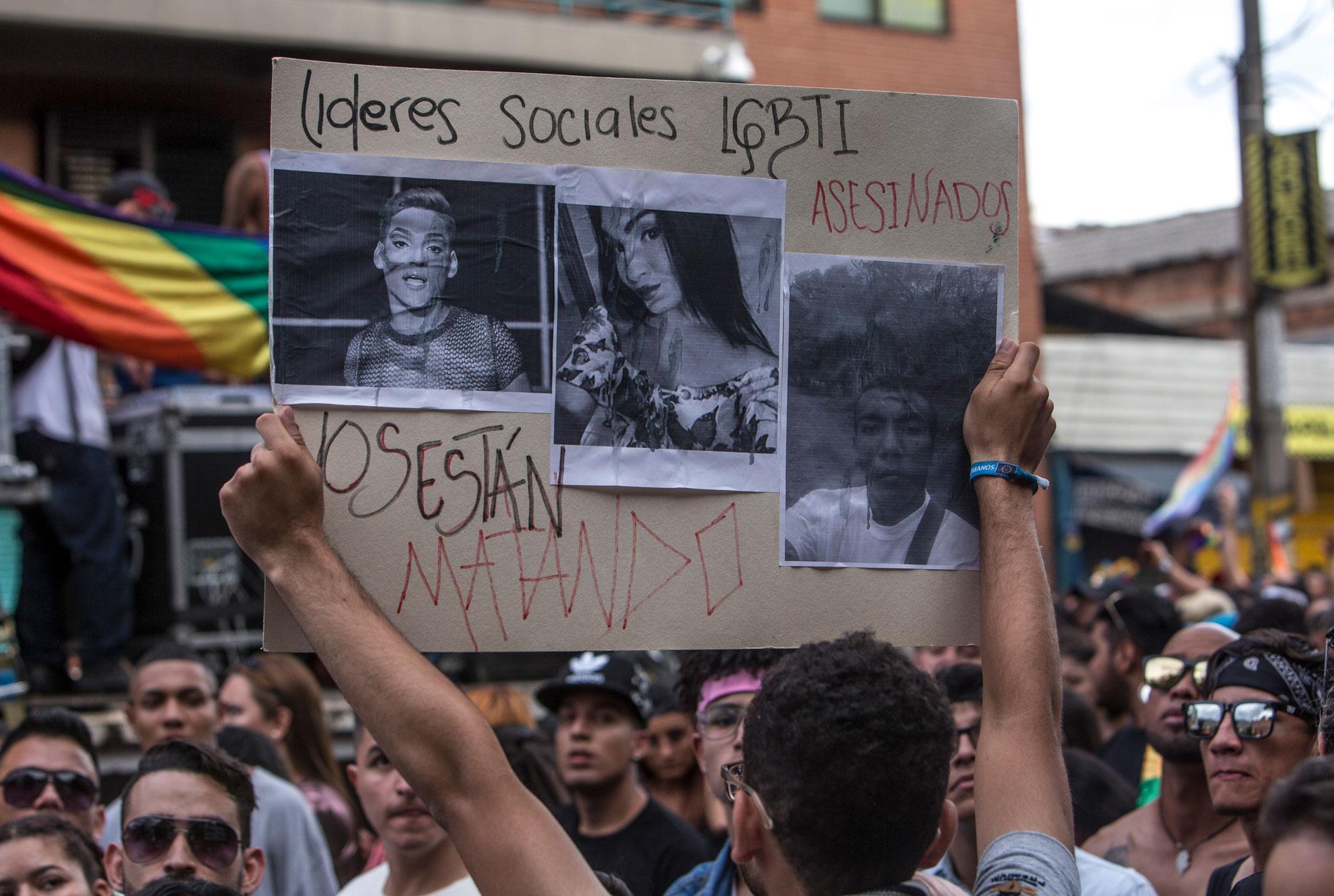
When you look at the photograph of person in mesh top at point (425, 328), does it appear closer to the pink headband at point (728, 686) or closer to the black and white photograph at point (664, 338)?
the black and white photograph at point (664, 338)

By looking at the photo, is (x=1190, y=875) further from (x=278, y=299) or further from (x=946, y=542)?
(x=278, y=299)

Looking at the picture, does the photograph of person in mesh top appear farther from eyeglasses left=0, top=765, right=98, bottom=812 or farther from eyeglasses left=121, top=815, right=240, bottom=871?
eyeglasses left=0, top=765, right=98, bottom=812

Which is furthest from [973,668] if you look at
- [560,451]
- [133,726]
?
[133,726]

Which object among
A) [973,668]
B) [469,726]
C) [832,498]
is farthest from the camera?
[973,668]

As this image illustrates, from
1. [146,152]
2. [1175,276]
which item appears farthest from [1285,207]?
[1175,276]

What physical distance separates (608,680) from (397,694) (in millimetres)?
2976

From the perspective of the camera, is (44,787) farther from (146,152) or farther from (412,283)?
(146,152)

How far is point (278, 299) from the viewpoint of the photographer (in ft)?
7.17

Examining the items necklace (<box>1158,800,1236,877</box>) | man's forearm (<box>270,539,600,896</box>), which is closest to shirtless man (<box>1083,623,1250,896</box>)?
necklace (<box>1158,800,1236,877</box>)

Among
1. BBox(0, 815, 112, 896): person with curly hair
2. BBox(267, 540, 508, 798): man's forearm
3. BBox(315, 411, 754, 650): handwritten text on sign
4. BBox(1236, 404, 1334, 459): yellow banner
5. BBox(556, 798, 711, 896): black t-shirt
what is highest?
BBox(1236, 404, 1334, 459): yellow banner

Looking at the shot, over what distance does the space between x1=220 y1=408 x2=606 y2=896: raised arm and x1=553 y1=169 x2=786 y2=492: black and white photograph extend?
1.28 feet

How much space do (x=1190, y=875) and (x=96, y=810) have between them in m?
2.94

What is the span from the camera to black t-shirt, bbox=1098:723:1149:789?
5262 mm

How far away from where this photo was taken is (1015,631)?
218 cm
